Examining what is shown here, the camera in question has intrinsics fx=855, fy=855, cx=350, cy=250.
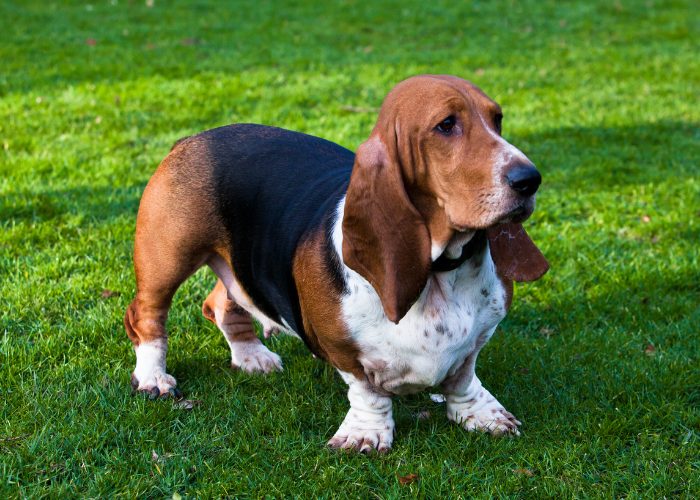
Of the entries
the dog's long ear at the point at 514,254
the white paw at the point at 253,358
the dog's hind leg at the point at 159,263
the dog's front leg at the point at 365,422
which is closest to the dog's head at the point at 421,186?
the dog's long ear at the point at 514,254

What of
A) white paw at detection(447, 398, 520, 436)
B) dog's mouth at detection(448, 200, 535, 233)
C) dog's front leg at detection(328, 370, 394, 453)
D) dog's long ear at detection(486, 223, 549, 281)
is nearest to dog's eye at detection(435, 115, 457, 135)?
dog's mouth at detection(448, 200, 535, 233)

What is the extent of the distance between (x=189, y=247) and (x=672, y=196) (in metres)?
4.47

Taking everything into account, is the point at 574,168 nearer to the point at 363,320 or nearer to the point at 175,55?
the point at 363,320

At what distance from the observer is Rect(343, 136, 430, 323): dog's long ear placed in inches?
122

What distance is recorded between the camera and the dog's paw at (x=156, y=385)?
416cm

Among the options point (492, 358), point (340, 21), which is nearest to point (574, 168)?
point (492, 358)

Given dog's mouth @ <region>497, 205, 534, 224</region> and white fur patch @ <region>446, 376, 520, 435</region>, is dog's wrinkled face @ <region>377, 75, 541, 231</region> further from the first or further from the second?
white fur patch @ <region>446, 376, 520, 435</region>

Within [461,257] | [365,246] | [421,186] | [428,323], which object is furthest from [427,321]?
[421,186]

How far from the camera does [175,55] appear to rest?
1173 centimetres

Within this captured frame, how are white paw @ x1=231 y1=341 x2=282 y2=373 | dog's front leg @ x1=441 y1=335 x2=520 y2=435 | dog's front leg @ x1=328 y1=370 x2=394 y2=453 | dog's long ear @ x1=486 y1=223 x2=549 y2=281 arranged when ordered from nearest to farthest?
dog's long ear @ x1=486 y1=223 x2=549 y2=281 < dog's front leg @ x1=328 y1=370 x2=394 y2=453 < dog's front leg @ x1=441 y1=335 x2=520 y2=435 < white paw @ x1=231 y1=341 x2=282 y2=373

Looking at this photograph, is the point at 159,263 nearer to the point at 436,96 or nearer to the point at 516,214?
the point at 436,96

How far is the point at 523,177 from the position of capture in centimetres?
294

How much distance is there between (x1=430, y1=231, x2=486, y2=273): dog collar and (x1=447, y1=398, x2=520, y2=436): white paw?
0.87 m

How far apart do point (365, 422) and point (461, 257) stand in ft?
3.02
